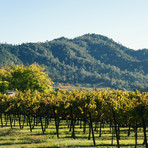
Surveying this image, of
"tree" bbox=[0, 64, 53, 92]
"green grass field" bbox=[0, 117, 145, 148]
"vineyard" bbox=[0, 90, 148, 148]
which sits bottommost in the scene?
"green grass field" bbox=[0, 117, 145, 148]

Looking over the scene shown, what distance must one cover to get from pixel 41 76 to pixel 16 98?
84.5ft

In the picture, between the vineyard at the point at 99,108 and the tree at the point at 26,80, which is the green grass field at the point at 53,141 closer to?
the vineyard at the point at 99,108

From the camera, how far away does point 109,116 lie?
2045 centimetres

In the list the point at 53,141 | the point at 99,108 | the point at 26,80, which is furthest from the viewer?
the point at 26,80

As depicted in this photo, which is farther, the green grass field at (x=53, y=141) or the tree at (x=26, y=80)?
the tree at (x=26, y=80)

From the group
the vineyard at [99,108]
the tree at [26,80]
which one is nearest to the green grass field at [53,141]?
the vineyard at [99,108]

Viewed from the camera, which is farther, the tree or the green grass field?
the tree

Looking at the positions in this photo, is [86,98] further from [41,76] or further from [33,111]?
[41,76]

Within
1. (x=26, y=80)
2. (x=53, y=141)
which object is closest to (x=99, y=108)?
(x=53, y=141)

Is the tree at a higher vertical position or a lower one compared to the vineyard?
higher

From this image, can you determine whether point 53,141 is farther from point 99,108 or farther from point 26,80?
point 26,80

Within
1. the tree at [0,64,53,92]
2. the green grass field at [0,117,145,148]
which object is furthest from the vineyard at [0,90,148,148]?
the tree at [0,64,53,92]

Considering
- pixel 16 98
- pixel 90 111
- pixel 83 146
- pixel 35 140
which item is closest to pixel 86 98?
pixel 90 111

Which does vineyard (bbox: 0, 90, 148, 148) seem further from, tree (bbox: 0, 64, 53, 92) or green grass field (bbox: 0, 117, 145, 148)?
tree (bbox: 0, 64, 53, 92)
